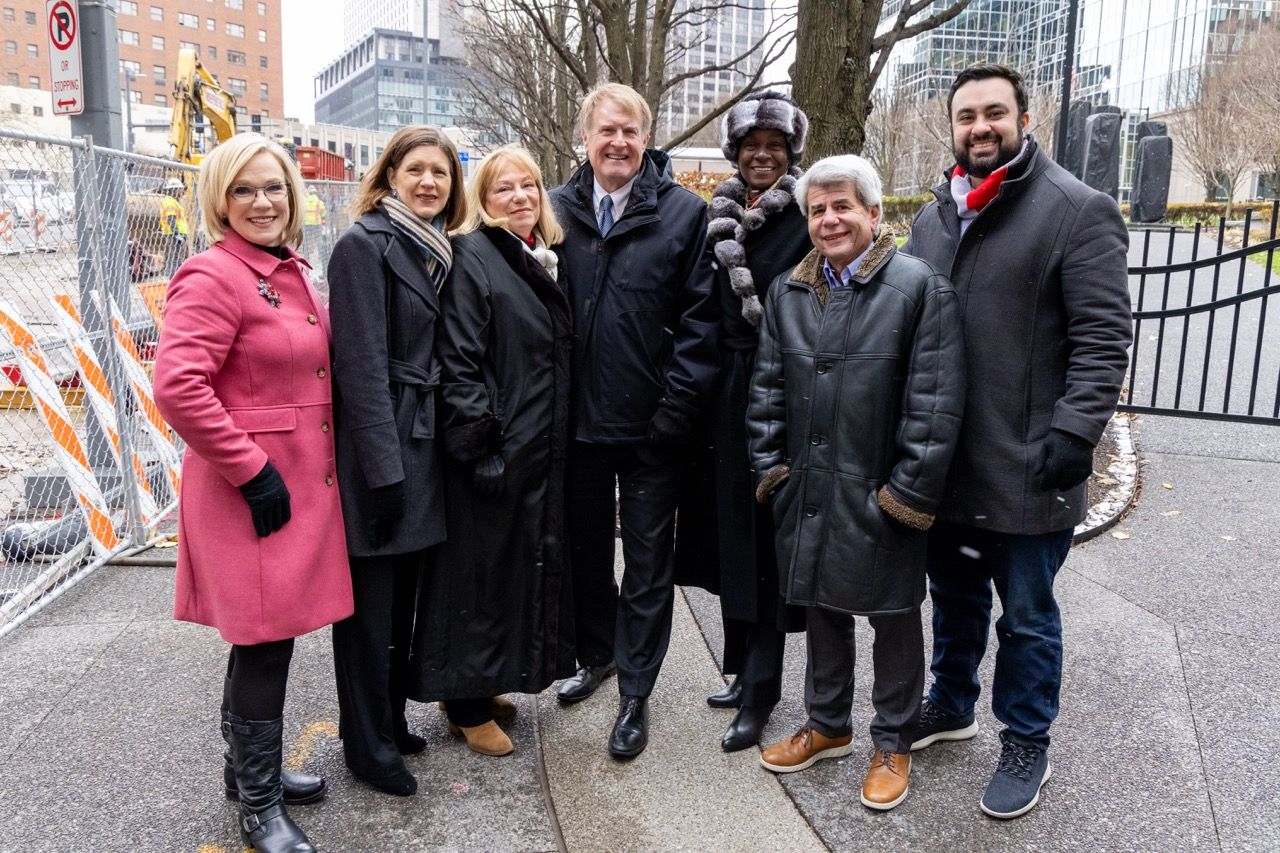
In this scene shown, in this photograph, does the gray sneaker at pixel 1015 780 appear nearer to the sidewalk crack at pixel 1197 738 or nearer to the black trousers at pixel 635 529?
the sidewalk crack at pixel 1197 738

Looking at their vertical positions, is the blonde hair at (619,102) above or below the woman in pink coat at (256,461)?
above

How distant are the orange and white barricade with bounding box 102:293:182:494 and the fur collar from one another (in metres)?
3.91

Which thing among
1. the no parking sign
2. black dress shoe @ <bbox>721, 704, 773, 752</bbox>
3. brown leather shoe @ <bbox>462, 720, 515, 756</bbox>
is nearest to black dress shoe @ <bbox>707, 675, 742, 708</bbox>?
black dress shoe @ <bbox>721, 704, 773, 752</bbox>

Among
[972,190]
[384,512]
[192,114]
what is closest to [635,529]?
[384,512]

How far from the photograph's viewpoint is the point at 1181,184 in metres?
56.9

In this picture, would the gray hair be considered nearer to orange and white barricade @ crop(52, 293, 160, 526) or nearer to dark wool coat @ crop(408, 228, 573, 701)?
dark wool coat @ crop(408, 228, 573, 701)

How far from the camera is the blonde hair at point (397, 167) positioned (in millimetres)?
3041

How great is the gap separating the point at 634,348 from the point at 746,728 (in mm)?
1398

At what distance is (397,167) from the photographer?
308 centimetres

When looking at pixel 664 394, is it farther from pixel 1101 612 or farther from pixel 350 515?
pixel 1101 612

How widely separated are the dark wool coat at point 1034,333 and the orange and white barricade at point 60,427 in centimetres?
436

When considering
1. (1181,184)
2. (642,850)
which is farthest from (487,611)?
(1181,184)

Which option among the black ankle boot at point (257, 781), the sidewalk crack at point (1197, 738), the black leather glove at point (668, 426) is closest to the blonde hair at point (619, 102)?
the black leather glove at point (668, 426)

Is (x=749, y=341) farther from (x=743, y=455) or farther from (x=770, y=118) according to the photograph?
Answer: (x=770, y=118)
